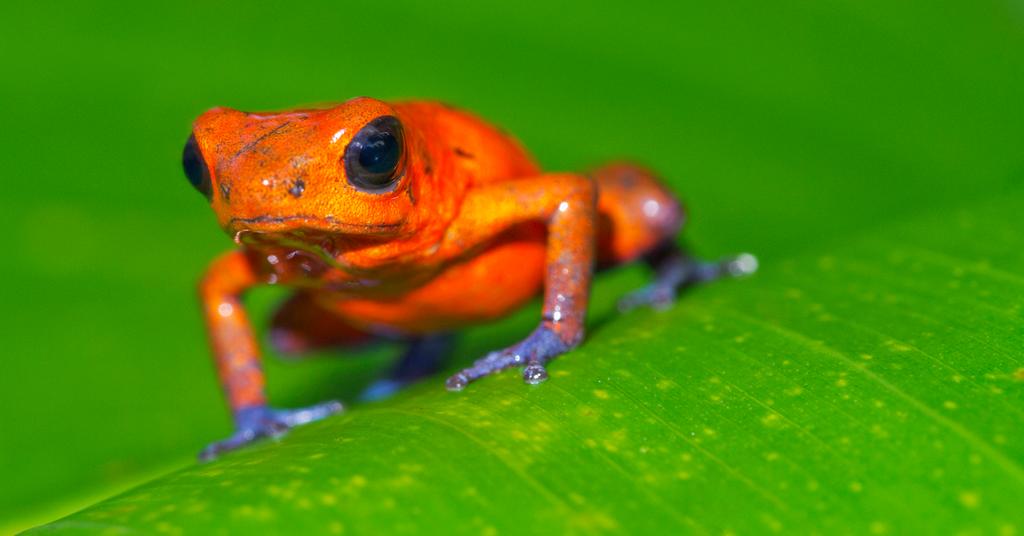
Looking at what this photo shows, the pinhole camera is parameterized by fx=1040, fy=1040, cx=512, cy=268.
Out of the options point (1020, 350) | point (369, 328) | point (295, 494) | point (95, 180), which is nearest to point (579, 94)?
point (369, 328)

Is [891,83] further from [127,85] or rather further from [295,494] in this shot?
[295,494]

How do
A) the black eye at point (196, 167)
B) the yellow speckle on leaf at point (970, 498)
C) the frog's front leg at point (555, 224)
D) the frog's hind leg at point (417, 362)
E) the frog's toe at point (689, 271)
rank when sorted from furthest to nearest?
the frog's hind leg at point (417, 362) < the frog's toe at point (689, 271) < the frog's front leg at point (555, 224) < the black eye at point (196, 167) < the yellow speckle on leaf at point (970, 498)

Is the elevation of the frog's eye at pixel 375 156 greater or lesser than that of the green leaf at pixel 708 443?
greater

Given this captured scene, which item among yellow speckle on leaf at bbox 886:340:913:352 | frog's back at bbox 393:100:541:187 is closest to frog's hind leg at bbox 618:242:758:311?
frog's back at bbox 393:100:541:187

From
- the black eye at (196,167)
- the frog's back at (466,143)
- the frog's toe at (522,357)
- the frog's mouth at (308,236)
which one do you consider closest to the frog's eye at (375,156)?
the frog's mouth at (308,236)

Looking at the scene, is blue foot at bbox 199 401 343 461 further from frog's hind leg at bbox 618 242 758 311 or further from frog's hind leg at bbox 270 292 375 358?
frog's hind leg at bbox 618 242 758 311

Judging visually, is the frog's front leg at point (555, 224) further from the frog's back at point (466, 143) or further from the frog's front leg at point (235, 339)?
the frog's front leg at point (235, 339)

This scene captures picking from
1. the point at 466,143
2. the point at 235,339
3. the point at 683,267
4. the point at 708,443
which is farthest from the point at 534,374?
the point at 683,267
